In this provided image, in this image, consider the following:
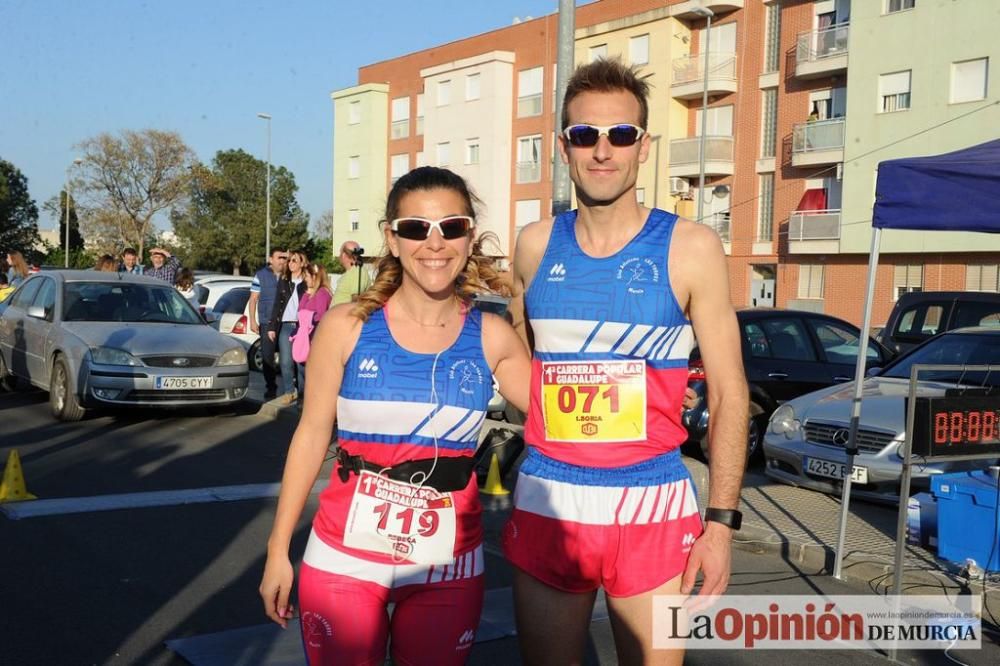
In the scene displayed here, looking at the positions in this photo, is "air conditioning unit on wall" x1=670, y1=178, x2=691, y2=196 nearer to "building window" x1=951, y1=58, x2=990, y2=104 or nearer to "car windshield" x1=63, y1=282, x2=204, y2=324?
"building window" x1=951, y1=58, x2=990, y2=104

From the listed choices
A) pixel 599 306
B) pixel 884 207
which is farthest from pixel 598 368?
pixel 884 207

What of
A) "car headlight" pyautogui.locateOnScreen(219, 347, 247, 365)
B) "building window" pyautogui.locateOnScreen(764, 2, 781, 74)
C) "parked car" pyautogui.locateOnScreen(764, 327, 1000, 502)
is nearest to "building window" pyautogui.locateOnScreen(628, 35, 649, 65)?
"building window" pyautogui.locateOnScreen(764, 2, 781, 74)

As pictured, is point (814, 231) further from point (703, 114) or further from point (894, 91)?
point (703, 114)

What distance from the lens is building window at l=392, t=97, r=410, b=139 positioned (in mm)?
61625

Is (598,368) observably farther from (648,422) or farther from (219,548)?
Answer: (219,548)

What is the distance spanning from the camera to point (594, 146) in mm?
3002

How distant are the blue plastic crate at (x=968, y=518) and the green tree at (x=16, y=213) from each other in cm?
7640

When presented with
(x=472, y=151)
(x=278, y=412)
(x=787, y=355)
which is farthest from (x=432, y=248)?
(x=472, y=151)

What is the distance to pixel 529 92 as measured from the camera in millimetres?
53000

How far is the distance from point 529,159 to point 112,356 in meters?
42.6

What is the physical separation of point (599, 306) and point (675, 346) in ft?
0.79

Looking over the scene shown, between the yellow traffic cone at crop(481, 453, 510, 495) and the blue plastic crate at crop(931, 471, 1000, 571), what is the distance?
357 centimetres

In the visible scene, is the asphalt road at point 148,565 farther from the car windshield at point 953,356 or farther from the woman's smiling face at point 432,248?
the car windshield at point 953,356

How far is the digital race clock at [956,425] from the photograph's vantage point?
5652 millimetres
